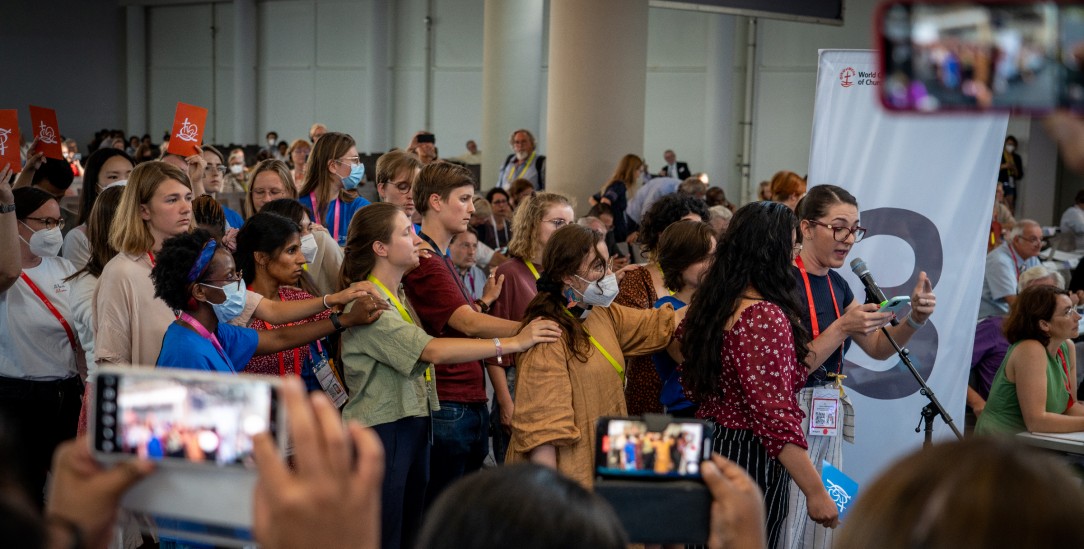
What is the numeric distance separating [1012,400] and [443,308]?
90.0 inches

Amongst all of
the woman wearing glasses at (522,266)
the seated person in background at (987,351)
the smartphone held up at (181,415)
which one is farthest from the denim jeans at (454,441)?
the seated person in background at (987,351)

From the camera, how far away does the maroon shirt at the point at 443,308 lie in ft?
11.3

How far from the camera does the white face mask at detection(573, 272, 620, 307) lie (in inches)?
120

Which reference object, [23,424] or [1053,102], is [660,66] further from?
[1053,102]

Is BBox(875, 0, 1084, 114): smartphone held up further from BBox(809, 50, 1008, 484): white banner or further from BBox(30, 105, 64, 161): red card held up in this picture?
BBox(30, 105, 64, 161): red card held up

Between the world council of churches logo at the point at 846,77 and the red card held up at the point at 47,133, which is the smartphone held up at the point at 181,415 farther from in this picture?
the red card held up at the point at 47,133

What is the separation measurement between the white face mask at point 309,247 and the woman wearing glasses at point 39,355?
2.74ft

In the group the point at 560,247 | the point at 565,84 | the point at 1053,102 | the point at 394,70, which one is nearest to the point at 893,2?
the point at 1053,102

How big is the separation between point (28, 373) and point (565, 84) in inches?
238

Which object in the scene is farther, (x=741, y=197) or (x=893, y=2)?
(x=741, y=197)

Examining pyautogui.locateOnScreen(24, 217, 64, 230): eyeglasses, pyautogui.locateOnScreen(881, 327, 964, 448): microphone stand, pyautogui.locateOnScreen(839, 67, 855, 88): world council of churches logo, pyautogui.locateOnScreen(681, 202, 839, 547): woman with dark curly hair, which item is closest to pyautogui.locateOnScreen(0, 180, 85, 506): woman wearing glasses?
pyautogui.locateOnScreen(24, 217, 64, 230): eyeglasses

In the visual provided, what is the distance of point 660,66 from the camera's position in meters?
18.7

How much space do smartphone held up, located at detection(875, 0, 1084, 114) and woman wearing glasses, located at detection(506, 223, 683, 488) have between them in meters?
2.11

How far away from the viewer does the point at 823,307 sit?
3.39m
